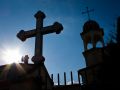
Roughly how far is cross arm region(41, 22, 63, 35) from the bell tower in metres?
5.21

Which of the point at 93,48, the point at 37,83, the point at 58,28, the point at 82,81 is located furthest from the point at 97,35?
the point at 37,83

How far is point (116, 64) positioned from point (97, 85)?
3058 mm

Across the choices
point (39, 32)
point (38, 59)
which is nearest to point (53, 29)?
point (39, 32)

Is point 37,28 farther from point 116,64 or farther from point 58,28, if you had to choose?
point 116,64

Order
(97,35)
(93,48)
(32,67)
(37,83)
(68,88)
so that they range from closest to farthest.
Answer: (37,83), (32,67), (68,88), (93,48), (97,35)

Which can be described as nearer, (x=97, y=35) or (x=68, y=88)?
(x=68, y=88)

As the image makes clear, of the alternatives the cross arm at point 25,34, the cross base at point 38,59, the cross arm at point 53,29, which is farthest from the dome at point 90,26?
the cross base at point 38,59

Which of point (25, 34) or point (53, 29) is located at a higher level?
point (53, 29)

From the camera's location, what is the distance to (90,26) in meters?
20.8

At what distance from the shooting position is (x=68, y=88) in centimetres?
1734

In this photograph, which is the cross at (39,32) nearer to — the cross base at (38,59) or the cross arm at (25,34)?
the cross arm at (25,34)

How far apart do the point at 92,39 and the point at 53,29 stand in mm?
6258

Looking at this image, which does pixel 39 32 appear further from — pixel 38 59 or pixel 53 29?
pixel 38 59

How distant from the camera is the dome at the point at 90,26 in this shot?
20625 millimetres
